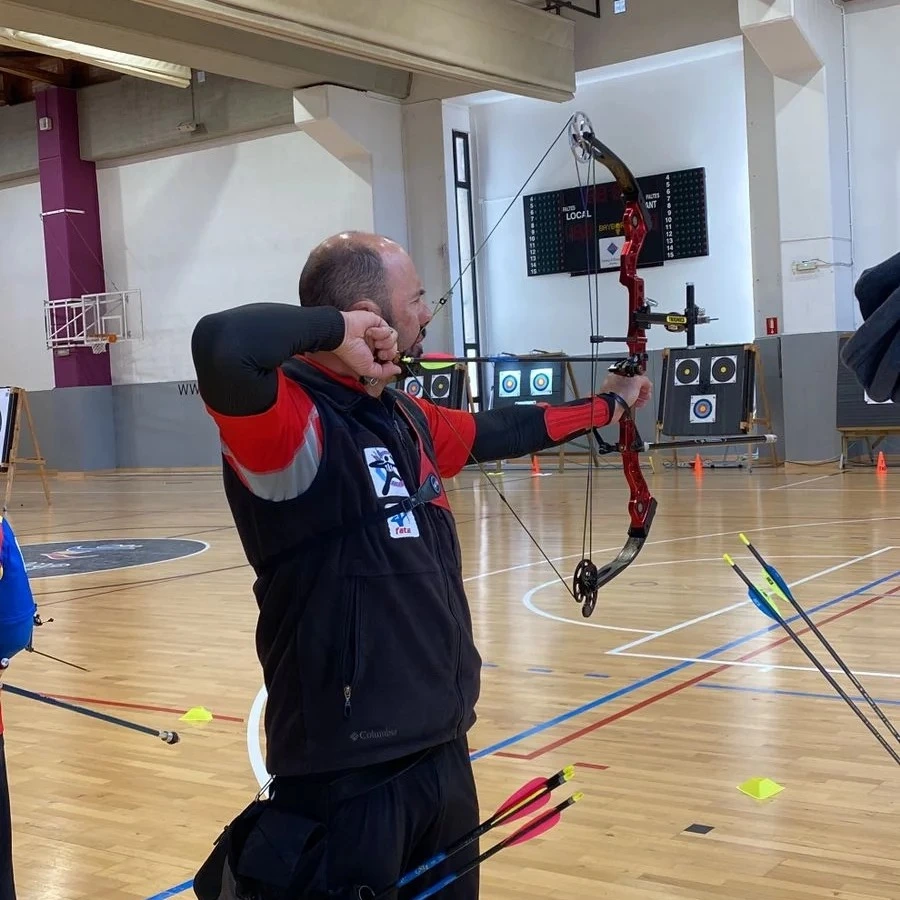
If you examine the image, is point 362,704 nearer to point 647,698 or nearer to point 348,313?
point 348,313

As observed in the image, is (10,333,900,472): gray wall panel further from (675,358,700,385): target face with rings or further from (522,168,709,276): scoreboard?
(675,358,700,385): target face with rings

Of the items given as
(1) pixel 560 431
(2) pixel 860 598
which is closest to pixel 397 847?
(1) pixel 560 431

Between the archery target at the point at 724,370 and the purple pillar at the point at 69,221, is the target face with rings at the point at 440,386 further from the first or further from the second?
the purple pillar at the point at 69,221

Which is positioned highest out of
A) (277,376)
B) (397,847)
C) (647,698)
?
(277,376)

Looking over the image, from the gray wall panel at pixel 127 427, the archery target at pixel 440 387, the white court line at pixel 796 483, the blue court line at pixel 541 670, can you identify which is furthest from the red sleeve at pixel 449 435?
the archery target at pixel 440 387

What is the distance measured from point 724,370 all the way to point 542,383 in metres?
2.13

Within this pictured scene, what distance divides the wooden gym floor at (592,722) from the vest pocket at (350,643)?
1.08 m

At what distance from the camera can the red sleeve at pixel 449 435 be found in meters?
1.87

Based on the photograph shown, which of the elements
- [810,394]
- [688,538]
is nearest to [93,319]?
[810,394]

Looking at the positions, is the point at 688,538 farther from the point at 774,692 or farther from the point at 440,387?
the point at 440,387

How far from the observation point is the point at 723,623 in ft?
15.1

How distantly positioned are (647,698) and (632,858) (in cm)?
121

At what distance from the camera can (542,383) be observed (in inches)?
484

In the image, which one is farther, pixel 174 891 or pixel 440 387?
pixel 440 387
